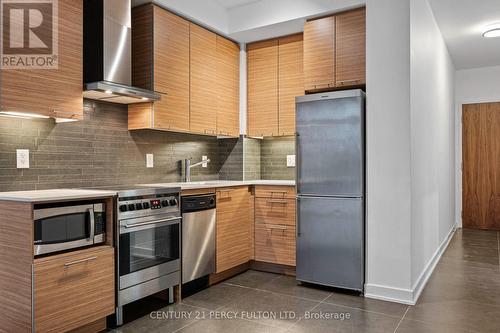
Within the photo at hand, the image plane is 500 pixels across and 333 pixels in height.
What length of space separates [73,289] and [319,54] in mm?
2924

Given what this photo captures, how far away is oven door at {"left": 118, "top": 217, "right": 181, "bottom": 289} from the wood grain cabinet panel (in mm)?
577

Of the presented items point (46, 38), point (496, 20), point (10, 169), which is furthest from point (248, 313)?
point (496, 20)

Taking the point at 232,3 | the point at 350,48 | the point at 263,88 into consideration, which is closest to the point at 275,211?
the point at 263,88

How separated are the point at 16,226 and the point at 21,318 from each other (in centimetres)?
52

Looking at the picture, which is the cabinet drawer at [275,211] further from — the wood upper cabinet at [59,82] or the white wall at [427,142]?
the wood upper cabinet at [59,82]

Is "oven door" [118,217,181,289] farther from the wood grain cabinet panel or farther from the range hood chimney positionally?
the range hood chimney

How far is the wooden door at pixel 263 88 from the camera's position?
4348 mm

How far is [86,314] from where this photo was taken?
94.3 inches

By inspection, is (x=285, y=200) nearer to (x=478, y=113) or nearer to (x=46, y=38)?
(x=46, y=38)

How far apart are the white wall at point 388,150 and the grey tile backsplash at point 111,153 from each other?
1.46 metres

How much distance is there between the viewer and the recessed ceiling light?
179 inches

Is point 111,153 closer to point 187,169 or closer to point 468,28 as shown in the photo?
point 187,169

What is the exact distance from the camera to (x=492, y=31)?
4633 millimetres

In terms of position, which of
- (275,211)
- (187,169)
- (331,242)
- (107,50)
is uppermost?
(107,50)
